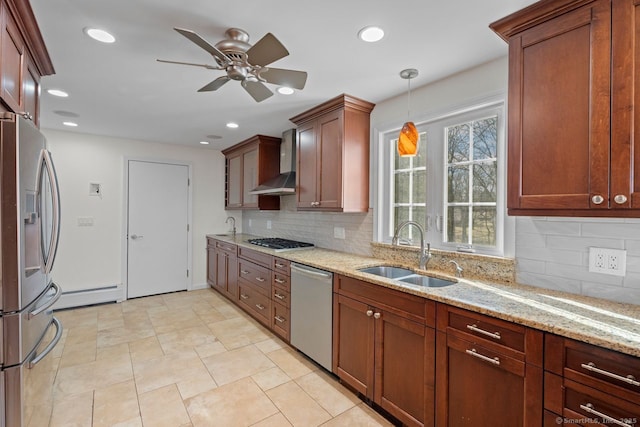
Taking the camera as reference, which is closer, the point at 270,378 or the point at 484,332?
the point at 484,332

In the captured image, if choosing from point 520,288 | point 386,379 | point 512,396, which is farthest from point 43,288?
point 520,288

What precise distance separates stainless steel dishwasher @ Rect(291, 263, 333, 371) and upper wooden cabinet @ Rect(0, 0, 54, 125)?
209 centimetres

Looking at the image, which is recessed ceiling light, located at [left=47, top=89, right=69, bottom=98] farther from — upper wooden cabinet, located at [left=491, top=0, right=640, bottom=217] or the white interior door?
upper wooden cabinet, located at [left=491, top=0, right=640, bottom=217]

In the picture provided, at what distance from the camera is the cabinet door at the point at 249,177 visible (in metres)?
4.24

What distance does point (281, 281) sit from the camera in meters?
2.94

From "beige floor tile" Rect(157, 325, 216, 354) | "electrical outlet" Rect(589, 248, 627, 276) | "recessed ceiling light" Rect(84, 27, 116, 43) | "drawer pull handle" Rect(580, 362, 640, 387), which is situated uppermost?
"recessed ceiling light" Rect(84, 27, 116, 43)

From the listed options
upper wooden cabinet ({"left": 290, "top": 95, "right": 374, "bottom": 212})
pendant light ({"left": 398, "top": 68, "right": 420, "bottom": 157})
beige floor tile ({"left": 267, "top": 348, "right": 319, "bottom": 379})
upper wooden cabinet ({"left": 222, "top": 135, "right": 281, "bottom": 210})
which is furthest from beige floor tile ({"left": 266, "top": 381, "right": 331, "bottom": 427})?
upper wooden cabinet ({"left": 222, "top": 135, "right": 281, "bottom": 210})

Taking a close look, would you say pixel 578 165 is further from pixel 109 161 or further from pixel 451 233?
pixel 109 161

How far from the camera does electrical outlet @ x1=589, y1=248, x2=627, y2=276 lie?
1.50 m

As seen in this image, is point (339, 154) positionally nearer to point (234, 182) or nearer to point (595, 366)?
point (595, 366)

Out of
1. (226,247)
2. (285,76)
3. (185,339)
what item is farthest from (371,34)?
(226,247)

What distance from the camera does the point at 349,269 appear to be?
225cm

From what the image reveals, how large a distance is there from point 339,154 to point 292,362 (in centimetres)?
191

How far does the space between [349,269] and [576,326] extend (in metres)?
1.33
